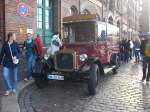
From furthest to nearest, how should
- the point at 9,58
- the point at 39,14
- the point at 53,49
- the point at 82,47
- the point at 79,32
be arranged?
the point at 39,14 → the point at 79,32 → the point at 53,49 → the point at 82,47 → the point at 9,58

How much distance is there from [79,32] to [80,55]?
1588 millimetres

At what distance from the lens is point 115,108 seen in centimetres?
861

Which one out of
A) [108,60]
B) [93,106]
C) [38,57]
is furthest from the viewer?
[108,60]

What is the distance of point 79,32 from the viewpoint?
41.0 feet

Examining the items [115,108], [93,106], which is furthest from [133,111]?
[93,106]

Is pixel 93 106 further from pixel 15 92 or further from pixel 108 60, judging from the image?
pixel 108 60

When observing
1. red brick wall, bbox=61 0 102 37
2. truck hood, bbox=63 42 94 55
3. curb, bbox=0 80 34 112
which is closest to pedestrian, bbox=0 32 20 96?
curb, bbox=0 80 34 112

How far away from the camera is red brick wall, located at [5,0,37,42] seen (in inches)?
532

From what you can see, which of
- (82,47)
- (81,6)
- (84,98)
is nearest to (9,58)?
(84,98)

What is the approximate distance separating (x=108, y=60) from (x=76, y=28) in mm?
1963

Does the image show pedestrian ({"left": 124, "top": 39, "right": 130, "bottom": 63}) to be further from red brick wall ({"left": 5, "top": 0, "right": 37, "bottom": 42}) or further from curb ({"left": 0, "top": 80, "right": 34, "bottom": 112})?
curb ({"left": 0, "top": 80, "right": 34, "bottom": 112})

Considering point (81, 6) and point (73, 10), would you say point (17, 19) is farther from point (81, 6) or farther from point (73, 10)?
point (81, 6)

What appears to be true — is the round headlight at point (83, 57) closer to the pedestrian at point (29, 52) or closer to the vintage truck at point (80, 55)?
the vintage truck at point (80, 55)

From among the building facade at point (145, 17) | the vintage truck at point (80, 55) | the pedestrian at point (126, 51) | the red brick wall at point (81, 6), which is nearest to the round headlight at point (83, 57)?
the vintage truck at point (80, 55)
